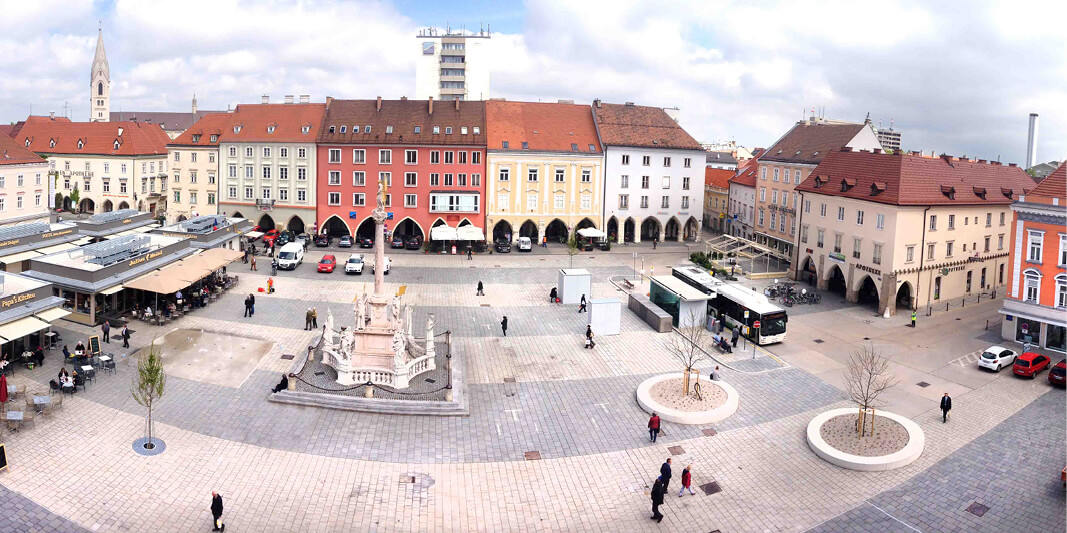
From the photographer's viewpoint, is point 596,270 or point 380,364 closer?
point 380,364

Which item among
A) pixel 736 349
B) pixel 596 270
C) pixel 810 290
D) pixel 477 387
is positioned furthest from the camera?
pixel 596 270

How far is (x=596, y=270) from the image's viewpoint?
61.4 metres

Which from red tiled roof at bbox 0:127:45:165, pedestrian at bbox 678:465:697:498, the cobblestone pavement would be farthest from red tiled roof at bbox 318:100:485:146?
pedestrian at bbox 678:465:697:498

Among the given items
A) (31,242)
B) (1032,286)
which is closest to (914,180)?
(1032,286)

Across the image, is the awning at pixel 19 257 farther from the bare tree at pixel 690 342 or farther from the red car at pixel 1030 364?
the red car at pixel 1030 364

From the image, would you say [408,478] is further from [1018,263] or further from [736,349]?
[1018,263]

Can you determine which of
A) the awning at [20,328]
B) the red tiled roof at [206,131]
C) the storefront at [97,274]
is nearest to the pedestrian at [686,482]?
the awning at [20,328]

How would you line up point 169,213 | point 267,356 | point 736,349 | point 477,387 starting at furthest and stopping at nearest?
1. point 169,213
2. point 736,349
3. point 267,356
4. point 477,387

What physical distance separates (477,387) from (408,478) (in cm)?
875

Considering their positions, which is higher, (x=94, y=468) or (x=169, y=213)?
(x=169, y=213)

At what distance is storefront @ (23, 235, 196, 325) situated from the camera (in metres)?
38.6

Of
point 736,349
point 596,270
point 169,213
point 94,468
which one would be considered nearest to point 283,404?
point 94,468

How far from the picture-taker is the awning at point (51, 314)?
109 ft

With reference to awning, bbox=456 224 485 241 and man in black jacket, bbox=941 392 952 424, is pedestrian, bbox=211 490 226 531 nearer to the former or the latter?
man in black jacket, bbox=941 392 952 424
